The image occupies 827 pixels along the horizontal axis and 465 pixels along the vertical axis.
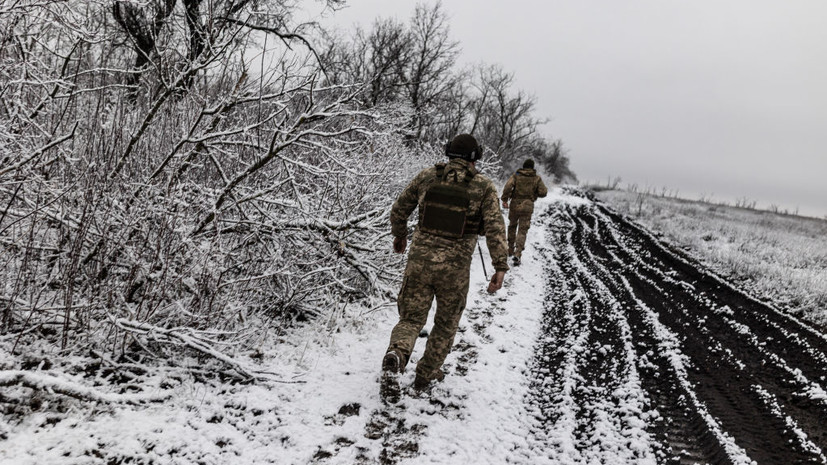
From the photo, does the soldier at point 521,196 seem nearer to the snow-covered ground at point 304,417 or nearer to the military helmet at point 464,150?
the snow-covered ground at point 304,417

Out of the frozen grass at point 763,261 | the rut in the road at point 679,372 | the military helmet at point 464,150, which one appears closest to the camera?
the rut in the road at point 679,372

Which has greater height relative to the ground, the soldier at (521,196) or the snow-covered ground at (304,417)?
the soldier at (521,196)

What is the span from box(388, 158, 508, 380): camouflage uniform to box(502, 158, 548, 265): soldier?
17.0 ft

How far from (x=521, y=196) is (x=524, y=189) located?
16 cm

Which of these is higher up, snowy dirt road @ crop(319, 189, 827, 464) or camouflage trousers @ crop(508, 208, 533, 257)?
camouflage trousers @ crop(508, 208, 533, 257)

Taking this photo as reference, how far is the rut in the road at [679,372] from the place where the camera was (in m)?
3.12

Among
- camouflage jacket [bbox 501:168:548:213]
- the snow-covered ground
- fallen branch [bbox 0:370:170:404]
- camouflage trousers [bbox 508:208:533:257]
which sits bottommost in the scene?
the snow-covered ground

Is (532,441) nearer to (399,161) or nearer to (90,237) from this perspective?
(90,237)

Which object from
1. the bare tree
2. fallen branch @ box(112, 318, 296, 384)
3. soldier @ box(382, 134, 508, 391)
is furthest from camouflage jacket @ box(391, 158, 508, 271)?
fallen branch @ box(112, 318, 296, 384)

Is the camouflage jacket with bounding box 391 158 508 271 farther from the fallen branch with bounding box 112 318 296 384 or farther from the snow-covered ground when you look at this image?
the fallen branch with bounding box 112 318 296 384

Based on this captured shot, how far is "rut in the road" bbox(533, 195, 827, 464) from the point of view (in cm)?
312

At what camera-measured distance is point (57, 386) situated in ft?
7.95

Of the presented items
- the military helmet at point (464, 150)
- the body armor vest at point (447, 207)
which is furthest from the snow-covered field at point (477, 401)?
the military helmet at point (464, 150)

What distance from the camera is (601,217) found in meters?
17.9
